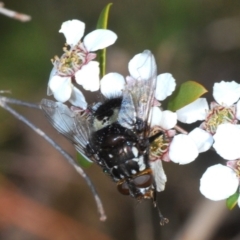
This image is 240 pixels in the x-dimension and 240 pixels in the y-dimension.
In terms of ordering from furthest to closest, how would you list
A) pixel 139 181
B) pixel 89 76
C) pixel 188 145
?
pixel 89 76
pixel 188 145
pixel 139 181

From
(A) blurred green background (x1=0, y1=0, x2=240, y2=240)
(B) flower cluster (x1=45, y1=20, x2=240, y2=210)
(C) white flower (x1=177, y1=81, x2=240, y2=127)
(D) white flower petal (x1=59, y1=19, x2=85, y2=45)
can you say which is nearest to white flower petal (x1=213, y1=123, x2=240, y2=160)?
(B) flower cluster (x1=45, y1=20, x2=240, y2=210)

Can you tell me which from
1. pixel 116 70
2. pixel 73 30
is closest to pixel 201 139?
pixel 73 30

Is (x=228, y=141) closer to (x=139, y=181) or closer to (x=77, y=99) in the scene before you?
(x=139, y=181)

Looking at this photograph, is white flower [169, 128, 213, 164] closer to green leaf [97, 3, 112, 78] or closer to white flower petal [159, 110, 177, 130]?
white flower petal [159, 110, 177, 130]

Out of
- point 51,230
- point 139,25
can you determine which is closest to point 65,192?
point 51,230

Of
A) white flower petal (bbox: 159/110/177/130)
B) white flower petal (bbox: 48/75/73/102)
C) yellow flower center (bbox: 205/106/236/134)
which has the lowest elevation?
yellow flower center (bbox: 205/106/236/134)

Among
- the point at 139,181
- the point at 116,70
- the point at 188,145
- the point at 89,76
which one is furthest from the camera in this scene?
the point at 116,70

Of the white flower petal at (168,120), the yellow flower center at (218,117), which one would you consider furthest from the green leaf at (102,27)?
the yellow flower center at (218,117)

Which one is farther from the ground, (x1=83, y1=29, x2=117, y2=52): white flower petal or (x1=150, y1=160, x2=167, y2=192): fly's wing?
(x1=83, y1=29, x2=117, y2=52): white flower petal
